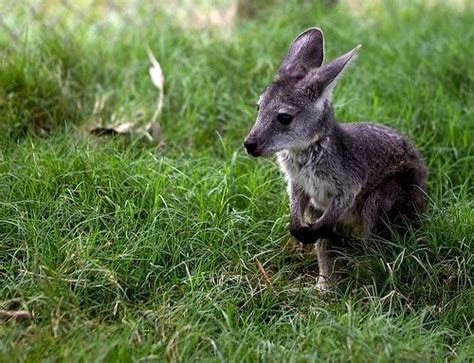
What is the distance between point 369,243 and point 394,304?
17.4 inches

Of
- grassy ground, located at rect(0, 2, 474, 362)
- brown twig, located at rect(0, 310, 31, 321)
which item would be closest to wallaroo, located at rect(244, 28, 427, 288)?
Answer: grassy ground, located at rect(0, 2, 474, 362)

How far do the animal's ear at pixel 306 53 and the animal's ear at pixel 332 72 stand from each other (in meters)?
0.19

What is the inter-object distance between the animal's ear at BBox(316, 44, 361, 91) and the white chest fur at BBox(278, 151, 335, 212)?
36 cm

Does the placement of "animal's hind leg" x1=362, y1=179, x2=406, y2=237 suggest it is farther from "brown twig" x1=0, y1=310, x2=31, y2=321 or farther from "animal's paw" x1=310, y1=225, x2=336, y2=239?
"brown twig" x1=0, y1=310, x2=31, y2=321

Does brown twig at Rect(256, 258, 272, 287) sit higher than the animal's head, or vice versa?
the animal's head

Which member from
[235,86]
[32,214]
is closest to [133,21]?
[235,86]

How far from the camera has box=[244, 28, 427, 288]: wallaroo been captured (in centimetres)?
425

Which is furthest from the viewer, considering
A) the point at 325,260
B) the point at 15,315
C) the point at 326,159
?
the point at 325,260

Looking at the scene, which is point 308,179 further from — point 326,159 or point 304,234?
point 304,234

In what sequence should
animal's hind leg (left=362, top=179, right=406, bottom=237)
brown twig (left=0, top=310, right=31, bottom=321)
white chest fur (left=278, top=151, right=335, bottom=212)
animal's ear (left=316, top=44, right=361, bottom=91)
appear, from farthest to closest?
1. animal's hind leg (left=362, top=179, right=406, bottom=237)
2. white chest fur (left=278, top=151, right=335, bottom=212)
3. animal's ear (left=316, top=44, right=361, bottom=91)
4. brown twig (left=0, top=310, right=31, bottom=321)

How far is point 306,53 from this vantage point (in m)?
4.52

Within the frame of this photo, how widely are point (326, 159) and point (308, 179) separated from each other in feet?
0.42

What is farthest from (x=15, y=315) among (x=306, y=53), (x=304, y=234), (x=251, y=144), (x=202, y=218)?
(x=306, y=53)

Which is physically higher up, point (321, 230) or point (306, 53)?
point (306, 53)
